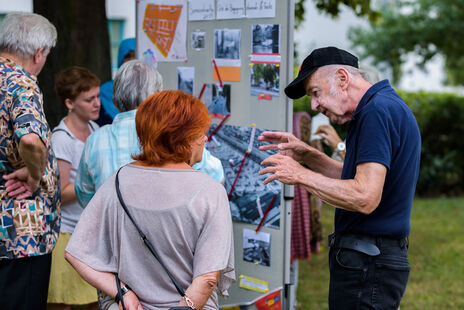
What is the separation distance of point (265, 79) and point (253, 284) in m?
1.17

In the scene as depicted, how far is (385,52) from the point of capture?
52.5ft

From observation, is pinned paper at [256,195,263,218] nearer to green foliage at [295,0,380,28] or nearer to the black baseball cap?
the black baseball cap

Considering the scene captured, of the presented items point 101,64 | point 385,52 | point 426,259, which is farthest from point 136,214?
point 385,52

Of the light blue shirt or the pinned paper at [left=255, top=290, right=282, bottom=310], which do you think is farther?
the pinned paper at [left=255, top=290, right=282, bottom=310]

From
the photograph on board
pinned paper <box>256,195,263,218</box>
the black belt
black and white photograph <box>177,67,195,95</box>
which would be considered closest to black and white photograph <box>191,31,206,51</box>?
black and white photograph <box>177,67,195,95</box>

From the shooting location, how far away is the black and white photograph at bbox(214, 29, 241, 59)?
3.13 metres

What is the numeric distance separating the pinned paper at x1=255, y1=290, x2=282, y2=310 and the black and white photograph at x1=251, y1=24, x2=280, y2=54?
4.37 feet

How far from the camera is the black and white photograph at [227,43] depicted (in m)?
3.13

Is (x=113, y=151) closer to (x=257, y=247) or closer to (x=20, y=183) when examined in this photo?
(x=20, y=183)

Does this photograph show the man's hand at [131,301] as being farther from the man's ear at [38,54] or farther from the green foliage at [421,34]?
the green foliage at [421,34]

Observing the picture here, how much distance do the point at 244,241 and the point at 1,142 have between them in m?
1.42

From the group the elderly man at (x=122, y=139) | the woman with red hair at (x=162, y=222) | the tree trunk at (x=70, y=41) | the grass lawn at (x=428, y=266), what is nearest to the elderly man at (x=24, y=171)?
the elderly man at (x=122, y=139)

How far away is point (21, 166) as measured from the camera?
2811mm

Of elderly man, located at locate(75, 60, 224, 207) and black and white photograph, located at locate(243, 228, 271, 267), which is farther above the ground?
elderly man, located at locate(75, 60, 224, 207)
